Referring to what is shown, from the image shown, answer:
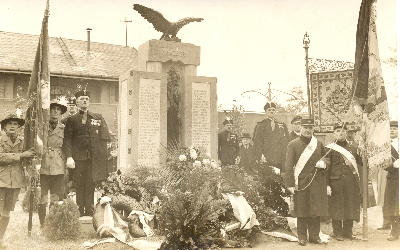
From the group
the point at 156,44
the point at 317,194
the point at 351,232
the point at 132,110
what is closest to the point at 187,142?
the point at 132,110

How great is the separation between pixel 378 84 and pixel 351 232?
2.21 meters

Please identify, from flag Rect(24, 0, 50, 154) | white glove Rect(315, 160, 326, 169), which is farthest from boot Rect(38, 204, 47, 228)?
white glove Rect(315, 160, 326, 169)

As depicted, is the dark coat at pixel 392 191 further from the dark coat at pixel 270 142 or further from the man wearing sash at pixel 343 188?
the dark coat at pixel 270 142

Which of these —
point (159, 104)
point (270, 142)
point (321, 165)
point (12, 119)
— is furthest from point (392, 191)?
point (12, 119)

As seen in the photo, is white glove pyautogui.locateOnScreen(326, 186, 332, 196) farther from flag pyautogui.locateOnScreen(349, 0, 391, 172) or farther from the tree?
the tree

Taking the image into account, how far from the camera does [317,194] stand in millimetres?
5375

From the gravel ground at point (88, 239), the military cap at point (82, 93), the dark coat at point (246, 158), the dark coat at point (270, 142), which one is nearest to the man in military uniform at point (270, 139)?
the dark coat at point (270, 142)

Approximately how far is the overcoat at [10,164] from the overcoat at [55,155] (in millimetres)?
419

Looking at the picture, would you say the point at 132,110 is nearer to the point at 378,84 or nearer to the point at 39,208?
the point at 39,208

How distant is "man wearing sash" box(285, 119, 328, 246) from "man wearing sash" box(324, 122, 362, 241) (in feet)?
0.58

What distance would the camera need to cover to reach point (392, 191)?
575cm

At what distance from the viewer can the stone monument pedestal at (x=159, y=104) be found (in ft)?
20.5

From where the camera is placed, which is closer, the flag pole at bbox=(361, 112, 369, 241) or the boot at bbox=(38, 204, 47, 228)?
the boot at bbox=(38, 204, 47, 228)

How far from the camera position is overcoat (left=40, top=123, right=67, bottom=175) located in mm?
5371
